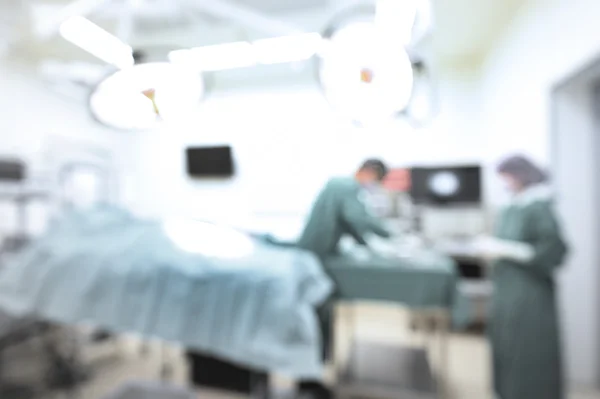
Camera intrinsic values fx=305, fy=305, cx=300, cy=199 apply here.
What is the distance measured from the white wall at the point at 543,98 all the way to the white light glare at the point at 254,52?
0.49m

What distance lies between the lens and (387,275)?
0.98 meters

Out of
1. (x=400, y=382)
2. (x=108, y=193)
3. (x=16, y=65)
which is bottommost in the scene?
(x=400, y=382)

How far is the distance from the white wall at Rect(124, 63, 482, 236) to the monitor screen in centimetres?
2

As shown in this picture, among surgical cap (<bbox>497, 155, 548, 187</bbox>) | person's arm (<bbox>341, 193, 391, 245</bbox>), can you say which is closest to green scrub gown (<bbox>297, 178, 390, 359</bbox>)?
person's arm (<bbox>341, 193, 391, 245</bbox>)

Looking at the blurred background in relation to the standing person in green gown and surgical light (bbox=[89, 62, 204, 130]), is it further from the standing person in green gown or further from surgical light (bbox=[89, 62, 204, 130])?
the standing person in green gown

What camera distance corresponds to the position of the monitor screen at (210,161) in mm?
531

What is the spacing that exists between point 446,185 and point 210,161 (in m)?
Answer: 0.63

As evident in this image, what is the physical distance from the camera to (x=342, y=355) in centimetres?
119

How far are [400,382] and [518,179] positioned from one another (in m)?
0.88

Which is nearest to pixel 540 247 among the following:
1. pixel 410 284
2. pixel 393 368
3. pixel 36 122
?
pixel 410 284

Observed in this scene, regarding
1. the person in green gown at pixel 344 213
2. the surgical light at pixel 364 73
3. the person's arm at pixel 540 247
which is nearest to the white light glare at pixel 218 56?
the surgical light at pixel 364 73

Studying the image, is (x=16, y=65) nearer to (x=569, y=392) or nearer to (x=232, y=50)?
(x=232, y=50)

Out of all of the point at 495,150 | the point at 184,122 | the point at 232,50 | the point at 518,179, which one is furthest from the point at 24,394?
the point at 518,179

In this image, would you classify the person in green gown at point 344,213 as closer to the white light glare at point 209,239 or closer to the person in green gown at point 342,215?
the person in green gown at point 342,215
